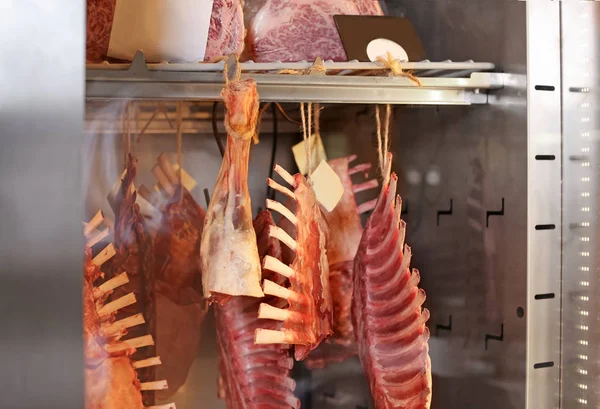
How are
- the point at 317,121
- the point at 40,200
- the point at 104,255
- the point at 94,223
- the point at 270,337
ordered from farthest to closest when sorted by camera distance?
the point at 317,121 → the point at 270,337 → the point at 104,255 → the point at 94,223 → the point at 40,200

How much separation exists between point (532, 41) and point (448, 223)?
15.0 inches

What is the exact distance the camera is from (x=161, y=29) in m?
1.16

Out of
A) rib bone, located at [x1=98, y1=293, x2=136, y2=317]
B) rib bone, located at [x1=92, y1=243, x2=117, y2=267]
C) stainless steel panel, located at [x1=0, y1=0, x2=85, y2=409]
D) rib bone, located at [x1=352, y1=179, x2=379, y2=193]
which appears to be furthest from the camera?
rib bone, located at [x1=352, y1=179, x2=379, y2=193]

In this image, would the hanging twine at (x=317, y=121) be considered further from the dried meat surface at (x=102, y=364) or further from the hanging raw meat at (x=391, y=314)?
the dried meat surface at (x=102, y=364)

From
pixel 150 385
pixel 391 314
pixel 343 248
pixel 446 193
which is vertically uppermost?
pixel 446 193

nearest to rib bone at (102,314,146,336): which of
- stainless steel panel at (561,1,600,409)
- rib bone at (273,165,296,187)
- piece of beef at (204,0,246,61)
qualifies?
rib bone at (273,165,296,187)

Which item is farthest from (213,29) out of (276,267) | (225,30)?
(276,267)

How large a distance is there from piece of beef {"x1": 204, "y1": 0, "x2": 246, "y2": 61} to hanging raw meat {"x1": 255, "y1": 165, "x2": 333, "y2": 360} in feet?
0.75

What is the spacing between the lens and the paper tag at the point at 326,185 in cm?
140

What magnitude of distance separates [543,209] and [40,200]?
33.9 inches

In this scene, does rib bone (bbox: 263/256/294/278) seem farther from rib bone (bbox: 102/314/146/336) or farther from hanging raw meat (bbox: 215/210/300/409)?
rib bone (bbox: 102/314/146/336)

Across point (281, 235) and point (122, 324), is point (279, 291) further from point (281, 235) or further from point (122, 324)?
point (122, 324)

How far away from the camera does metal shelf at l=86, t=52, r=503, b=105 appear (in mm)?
1111

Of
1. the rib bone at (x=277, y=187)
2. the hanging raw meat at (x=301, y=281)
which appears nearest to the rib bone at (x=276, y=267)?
the hanging raw meat at (x=301, y=281)
